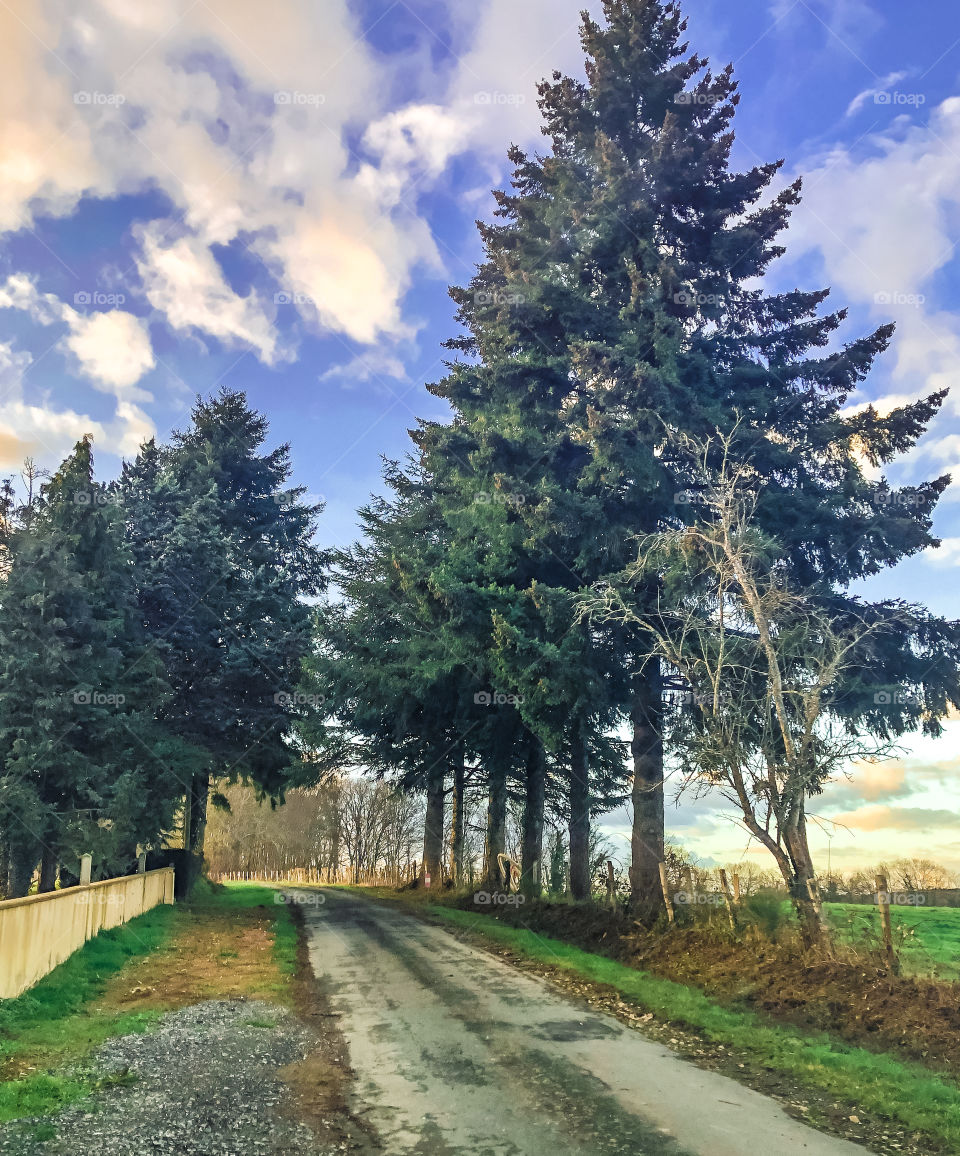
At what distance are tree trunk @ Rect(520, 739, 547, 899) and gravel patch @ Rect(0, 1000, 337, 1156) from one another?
1338cm

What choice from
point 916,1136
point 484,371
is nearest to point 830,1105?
point 916,1136

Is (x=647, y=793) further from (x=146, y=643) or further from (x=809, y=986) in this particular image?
(x=146, y=643)

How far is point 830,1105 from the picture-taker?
7332 millimetres

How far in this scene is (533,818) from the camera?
23766 millimetres

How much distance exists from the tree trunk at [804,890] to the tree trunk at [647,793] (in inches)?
169

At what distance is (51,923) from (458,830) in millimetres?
20341

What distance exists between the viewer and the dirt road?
6.29m

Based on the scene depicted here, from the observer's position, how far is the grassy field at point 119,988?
301 inches

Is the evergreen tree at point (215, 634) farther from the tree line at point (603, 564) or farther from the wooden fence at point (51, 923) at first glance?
the wooden fence at point (51, 923)

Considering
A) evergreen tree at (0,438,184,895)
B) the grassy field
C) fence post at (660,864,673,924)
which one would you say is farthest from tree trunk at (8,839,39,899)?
fence post at (660,864,673,924)

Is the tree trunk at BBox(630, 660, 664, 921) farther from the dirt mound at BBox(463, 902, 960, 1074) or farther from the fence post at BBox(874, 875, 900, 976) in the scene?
the fence post at BBox(874, 875, 900, 976)

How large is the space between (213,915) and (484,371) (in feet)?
57.3

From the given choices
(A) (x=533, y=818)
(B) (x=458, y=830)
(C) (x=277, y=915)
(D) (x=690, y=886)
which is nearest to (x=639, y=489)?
(D) (x=690, y=886)

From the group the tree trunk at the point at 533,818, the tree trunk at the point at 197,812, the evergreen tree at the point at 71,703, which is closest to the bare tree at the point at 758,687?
the tree trunk at the point at 533,818
